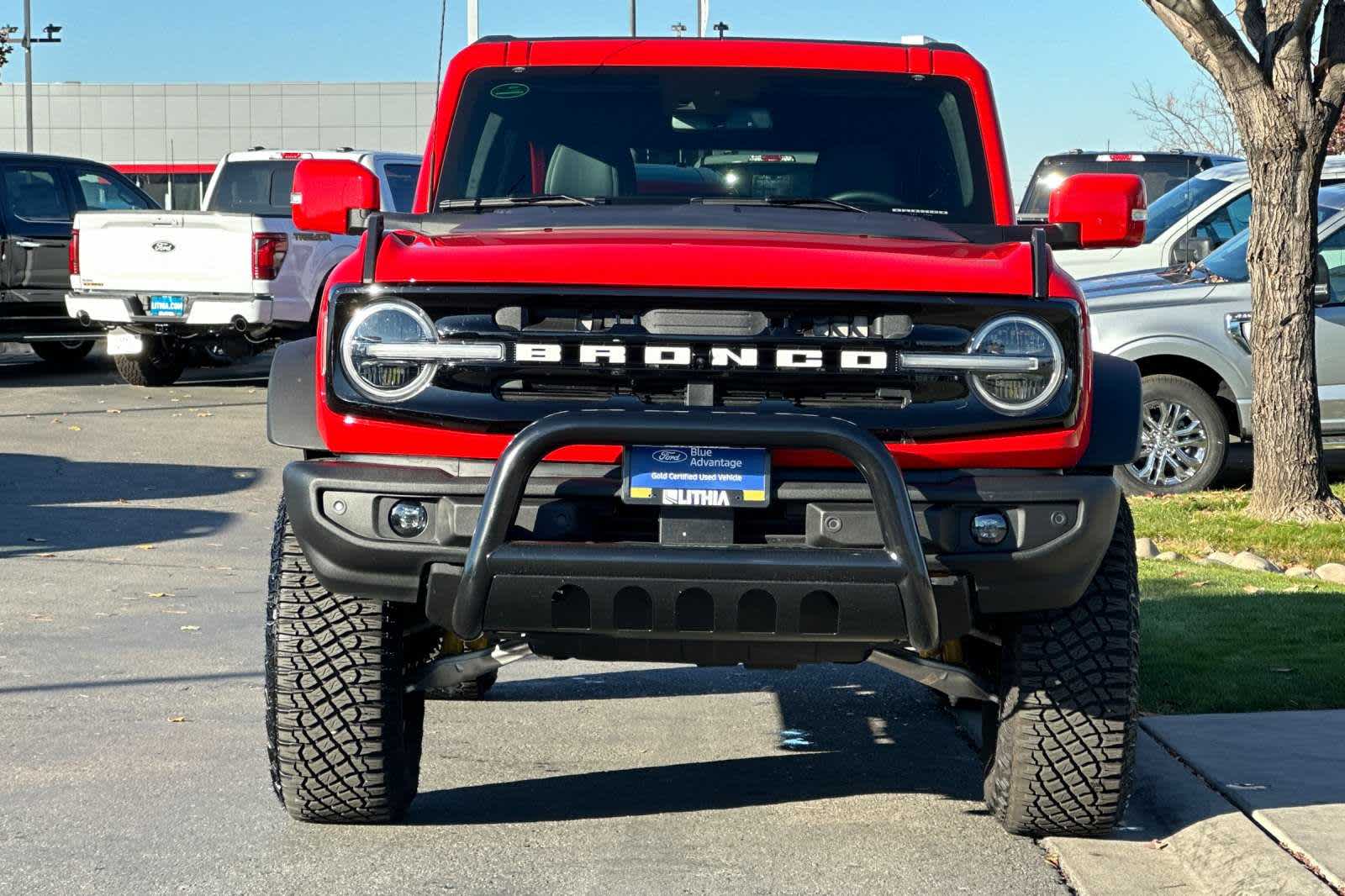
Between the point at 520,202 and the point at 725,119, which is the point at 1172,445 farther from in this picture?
the point at 520,202

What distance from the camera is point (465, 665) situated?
486cm

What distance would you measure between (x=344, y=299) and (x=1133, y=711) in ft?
6.99

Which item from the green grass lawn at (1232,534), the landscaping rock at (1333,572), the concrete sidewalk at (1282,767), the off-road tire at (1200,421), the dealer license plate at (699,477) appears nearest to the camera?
the dealer license plate at (699,477)

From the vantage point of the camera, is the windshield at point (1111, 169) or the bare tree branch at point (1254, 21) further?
the windshield at point (1111, 169)

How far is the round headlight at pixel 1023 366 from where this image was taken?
4430mm

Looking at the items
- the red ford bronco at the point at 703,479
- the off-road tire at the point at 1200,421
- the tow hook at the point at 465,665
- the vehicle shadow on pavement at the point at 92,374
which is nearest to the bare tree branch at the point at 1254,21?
the off-road tire at the point at 1200,421

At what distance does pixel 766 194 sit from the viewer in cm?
581

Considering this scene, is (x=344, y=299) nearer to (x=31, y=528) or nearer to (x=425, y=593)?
(x=425, y=593)

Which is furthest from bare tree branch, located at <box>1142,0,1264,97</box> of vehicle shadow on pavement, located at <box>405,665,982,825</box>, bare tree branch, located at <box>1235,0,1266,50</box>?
vehicle shadow on pavement, located at <box>405,665,982,825</box>

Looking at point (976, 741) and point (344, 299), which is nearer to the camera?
point (344, 299)

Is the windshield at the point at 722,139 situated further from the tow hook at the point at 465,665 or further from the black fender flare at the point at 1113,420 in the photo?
the tow hook at the point at 465,665

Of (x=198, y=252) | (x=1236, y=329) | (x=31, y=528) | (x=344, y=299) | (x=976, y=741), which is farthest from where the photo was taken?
(x=198, y=252)

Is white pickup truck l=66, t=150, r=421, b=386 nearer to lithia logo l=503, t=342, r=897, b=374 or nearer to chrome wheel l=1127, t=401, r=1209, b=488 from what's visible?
chrome wheel l=1127, t=401, r=1209, b=488

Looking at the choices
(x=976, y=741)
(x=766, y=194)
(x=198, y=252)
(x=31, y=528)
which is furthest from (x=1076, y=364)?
(x=198, y=252)
